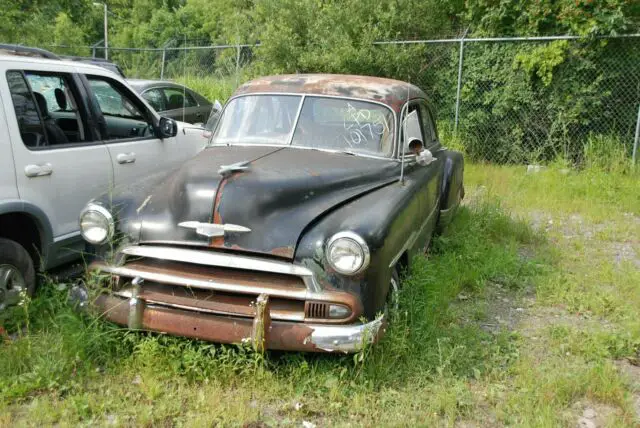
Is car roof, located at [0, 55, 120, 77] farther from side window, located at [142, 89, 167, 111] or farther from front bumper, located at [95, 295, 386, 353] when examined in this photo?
side window, located at [142, 89, 167, 111]

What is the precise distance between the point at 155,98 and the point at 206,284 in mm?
7104

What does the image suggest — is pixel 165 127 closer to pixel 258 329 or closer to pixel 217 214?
pixel 217 214

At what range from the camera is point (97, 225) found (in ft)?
12.2

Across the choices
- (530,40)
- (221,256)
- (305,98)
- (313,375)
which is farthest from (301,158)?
(530,40)

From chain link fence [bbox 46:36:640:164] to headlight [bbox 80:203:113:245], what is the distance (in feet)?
23.5

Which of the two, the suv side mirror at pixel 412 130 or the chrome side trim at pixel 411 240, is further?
the suv side mirror at pixel 412 130

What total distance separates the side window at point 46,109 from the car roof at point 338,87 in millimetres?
1448

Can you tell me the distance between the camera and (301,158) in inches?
172

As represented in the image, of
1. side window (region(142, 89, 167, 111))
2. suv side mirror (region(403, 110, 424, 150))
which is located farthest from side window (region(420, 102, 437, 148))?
side window (region(142, 89, 167, 111))

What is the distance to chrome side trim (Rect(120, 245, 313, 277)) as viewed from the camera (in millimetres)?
3326

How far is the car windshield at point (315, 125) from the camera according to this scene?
4.75 metres

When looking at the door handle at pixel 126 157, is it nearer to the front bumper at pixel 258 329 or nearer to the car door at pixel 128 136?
the car door at pixel 128 136

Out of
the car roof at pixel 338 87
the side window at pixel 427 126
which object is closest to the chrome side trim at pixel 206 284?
the car roof at pixel 338 87

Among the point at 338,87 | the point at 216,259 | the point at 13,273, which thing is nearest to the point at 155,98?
the point at 338,87
